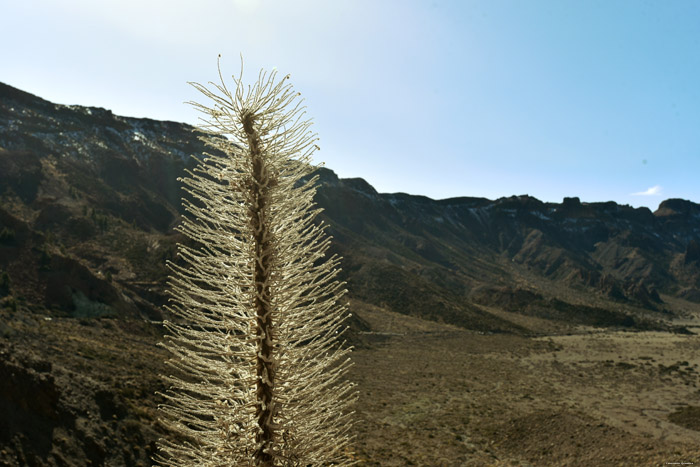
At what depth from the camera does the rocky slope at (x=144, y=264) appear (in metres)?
8.64

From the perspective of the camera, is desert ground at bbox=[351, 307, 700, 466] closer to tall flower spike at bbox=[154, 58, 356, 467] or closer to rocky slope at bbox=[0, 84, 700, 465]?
tall flower spike at bbox=[154, 58, 356, 467]

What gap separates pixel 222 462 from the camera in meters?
1.82

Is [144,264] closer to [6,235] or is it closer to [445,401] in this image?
[6,235]

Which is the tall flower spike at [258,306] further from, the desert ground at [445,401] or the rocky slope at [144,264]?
the rocky slope at [144,264]

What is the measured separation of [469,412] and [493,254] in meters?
97.9

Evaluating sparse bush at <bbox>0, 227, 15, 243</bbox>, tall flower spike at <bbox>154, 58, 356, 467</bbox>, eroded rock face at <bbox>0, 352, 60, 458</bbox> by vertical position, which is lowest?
eroded rock face at <bbox>0, 352, 60, 458</bbox>

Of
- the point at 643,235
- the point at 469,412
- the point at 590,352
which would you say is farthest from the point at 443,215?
the point at 469,412

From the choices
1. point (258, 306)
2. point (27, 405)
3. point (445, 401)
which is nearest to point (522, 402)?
point (445, 401)

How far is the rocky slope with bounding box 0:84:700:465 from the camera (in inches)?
340

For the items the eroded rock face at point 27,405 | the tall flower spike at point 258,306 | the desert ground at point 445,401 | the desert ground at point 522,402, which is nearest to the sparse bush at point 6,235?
the desert ground at point 445,401

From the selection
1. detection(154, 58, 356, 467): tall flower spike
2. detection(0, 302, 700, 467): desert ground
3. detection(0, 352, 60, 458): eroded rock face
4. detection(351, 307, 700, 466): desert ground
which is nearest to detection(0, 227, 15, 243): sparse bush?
detection(0, 302, 700, 467): desert ground

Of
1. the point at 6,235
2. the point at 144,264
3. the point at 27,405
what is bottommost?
the point at 27,405

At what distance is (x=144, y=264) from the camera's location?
102ft

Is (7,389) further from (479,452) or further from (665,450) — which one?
(665,450)
